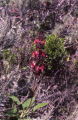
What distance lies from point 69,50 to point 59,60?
84 centimetres

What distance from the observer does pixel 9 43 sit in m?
3.02

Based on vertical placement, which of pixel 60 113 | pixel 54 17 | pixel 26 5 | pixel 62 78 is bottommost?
pixel 60 113

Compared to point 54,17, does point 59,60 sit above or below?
below

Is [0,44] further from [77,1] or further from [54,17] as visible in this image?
[77,1]

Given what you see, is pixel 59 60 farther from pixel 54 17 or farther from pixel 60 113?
pixel 54 17

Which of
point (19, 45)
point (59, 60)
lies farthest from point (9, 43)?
point (59, 60)

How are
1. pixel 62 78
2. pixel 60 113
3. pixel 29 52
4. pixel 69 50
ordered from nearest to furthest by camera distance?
pixel 60 113, pixel 29 52, pixel 62 78, pixel 69 50

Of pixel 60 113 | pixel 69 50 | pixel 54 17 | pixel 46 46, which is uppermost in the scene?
pixel 54 17

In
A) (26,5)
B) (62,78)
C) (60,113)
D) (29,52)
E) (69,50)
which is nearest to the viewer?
(60,113)

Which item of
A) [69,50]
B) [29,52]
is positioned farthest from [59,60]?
[69,50]

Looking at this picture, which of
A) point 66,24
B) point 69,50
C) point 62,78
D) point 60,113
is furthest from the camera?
point 66,24

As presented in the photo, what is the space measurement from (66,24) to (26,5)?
1180 millimetres

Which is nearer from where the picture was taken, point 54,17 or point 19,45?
point 19,45

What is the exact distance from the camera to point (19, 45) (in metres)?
2.98
